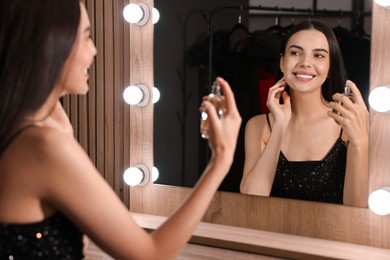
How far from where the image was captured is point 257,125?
140cm

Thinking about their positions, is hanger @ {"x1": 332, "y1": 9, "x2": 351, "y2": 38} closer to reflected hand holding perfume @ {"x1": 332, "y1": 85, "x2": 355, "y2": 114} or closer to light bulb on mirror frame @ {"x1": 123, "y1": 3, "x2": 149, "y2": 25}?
reflected hand holding perfume @ {"x1": 332, "y1": 85, "x2": 355, "y2": 114}

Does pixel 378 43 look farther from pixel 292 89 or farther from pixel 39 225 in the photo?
pixel 39 225

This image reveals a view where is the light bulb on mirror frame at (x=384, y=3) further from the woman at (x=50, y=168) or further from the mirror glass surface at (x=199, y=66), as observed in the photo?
the woman at (x=50, y=168)

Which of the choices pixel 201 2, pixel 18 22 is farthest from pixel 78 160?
pixel 201 2

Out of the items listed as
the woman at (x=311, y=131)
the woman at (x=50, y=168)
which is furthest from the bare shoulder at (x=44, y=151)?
the woman at (x=311, y=131)

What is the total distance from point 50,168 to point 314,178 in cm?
78

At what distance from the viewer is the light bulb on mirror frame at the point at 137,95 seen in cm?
160

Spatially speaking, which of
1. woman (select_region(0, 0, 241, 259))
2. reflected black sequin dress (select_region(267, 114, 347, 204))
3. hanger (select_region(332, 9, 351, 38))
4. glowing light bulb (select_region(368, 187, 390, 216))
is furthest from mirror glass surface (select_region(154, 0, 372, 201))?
woman (select_region(0, 0, 241, 259))

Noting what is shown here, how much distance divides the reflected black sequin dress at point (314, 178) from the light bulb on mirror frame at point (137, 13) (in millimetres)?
583

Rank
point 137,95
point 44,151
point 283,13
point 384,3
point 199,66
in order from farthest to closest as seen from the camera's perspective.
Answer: point 137,95, point 199,66, point 283,13, point 384,3, point 44,151

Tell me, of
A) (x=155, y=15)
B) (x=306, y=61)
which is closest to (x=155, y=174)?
(x=155, y=15)

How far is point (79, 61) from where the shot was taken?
2.78ft

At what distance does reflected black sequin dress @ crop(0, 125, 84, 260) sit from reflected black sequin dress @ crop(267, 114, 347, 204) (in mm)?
691

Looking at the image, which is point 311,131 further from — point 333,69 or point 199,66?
point 199,66
